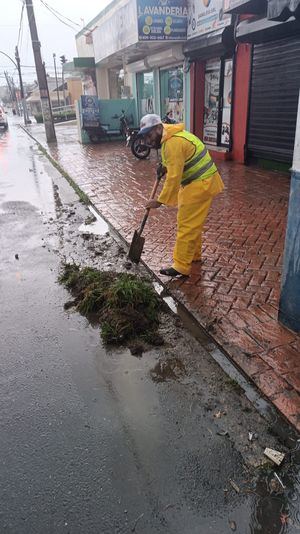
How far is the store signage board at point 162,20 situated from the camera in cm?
1056

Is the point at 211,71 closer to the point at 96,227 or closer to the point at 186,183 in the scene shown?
the point at 96,227

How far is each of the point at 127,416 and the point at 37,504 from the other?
73cm

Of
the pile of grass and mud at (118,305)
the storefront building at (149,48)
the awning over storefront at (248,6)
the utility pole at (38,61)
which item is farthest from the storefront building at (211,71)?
the pile of grass and mud at (118,305)

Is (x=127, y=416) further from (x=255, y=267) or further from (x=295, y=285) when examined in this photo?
(x=255, y=267)

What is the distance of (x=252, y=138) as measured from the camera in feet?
30.8

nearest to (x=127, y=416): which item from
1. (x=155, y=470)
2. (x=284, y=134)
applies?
(x=155, y=470)

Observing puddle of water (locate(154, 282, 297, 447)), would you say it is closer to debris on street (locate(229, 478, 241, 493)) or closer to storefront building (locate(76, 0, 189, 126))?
debris on street (locate(229, 478, 241, 493))

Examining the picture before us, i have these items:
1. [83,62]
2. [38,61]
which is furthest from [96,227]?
[83,62]

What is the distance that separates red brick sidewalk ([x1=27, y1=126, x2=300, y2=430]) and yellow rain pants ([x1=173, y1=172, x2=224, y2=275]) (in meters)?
0.31

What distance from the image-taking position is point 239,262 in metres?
4.56

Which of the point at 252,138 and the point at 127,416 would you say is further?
the point at 252,138

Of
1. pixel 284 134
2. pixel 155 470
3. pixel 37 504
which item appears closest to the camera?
pixel 37 504

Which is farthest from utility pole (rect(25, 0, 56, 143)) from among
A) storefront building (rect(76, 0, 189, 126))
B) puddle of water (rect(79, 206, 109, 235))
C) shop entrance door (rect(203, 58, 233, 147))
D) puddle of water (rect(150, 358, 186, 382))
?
puddle of water (rect(150, 358, 186, 382))

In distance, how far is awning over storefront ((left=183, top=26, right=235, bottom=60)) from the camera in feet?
29.7
